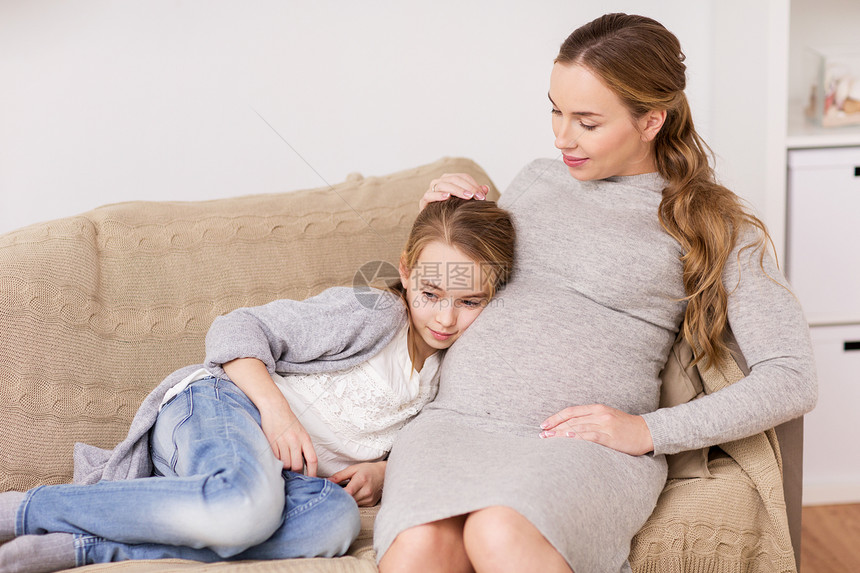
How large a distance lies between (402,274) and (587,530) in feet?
1.97

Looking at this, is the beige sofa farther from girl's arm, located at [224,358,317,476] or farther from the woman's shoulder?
the woman's shoulder

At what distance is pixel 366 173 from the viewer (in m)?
2.23

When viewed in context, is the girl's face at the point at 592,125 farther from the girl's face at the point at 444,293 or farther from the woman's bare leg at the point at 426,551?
the woman's bare leg at the point at 426,551

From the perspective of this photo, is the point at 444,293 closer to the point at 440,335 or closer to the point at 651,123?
the point at 440,335

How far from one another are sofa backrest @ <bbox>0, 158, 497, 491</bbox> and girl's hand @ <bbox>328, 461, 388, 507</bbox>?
386 millimetres

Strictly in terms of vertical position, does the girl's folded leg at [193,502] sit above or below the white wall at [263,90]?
below

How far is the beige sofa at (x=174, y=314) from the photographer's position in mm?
1265

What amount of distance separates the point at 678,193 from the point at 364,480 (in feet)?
2.51

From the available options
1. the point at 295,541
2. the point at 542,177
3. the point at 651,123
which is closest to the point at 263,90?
the point at 542,177

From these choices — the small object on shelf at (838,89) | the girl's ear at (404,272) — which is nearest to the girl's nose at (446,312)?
the girl's ear at (404,272)

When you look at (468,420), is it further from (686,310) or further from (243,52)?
(243,52)

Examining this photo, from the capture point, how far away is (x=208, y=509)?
3.58 ft

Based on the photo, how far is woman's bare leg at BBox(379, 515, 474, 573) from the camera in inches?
41.3

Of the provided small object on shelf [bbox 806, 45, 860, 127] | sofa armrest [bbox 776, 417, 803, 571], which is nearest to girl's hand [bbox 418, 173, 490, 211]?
sofa armrest [bbox 776, 417, 803, 571]
